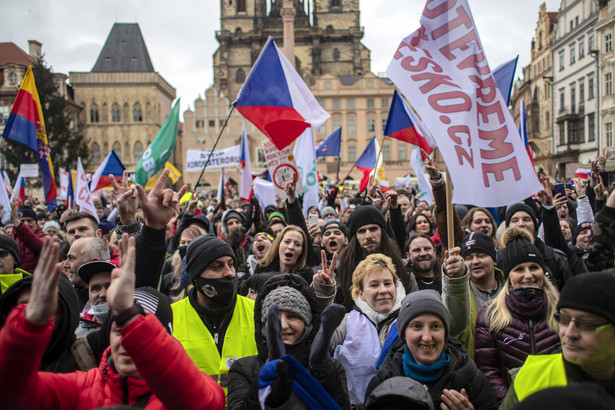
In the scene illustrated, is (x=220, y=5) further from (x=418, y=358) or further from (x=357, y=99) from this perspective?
(x=418, y=358)

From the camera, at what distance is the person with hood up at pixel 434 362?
2.66m

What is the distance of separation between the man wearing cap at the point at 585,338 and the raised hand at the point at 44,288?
1791 millimetres

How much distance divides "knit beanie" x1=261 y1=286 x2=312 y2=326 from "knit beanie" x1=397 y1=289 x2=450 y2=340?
1.64ft

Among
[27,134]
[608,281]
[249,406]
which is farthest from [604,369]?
[27,134]

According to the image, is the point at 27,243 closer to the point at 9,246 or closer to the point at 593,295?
the point at 9,246

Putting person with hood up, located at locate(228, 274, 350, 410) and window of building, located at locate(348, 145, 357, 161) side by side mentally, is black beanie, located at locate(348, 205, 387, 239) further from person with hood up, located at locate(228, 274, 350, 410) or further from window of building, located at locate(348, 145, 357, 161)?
window of building, located at locate(348, 145, 357, 161)

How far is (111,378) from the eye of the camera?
2.26 meters

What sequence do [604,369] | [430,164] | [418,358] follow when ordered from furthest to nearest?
[430,164], [418,358], [604,369]

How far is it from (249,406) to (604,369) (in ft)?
4.96

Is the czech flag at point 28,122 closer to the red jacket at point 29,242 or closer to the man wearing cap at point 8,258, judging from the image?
the red jacket at point 29,242

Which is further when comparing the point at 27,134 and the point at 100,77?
the point at 100,77

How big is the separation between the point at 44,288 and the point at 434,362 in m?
1.86

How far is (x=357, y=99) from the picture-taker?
2662 inches

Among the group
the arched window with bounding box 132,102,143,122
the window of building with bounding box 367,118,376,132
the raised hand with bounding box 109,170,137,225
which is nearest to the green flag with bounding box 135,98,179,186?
the raised hand with bounding box 109,170,137,225
